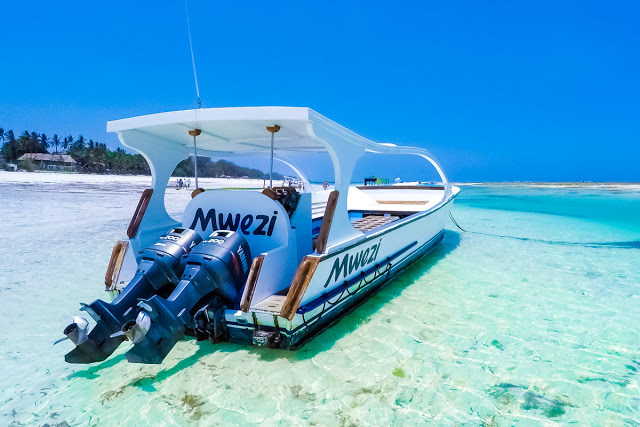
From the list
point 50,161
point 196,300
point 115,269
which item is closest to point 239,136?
point 115,269

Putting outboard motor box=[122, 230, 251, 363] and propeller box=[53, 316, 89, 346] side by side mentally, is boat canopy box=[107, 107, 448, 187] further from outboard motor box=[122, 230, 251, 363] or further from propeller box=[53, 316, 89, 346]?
propeller box=[53, 316, 89, 346]

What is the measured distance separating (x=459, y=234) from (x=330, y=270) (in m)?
8.24

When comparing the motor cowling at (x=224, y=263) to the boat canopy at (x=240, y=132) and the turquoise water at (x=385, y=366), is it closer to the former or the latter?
the turquoise water at (x=385, y=366)

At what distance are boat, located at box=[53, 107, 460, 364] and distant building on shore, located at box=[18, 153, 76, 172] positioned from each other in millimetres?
53499

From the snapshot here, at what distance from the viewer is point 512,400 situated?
2748mm

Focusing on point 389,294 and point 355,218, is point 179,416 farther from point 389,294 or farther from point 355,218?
point 355,218

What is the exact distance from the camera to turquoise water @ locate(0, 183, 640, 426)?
2562mm

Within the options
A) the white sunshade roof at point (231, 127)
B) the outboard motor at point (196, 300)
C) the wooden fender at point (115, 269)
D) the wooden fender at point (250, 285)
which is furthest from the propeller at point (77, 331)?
the white sunshade roof at point (231, 127)

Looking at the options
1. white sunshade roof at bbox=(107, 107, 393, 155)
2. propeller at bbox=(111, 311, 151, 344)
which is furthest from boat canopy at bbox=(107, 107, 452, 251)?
propeller at bbox=(111, 311, 151, 344)

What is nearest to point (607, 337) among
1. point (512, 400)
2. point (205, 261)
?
point (512, 400)

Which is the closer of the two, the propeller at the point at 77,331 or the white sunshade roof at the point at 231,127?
the propeller at the point at 77,331

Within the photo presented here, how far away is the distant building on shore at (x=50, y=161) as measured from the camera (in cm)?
4781

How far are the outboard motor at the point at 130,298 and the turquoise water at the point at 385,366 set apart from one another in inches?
13.4

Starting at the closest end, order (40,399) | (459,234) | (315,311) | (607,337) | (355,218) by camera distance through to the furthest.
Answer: (40,399), (315,311), (607,337), (355,218), (459,234)
